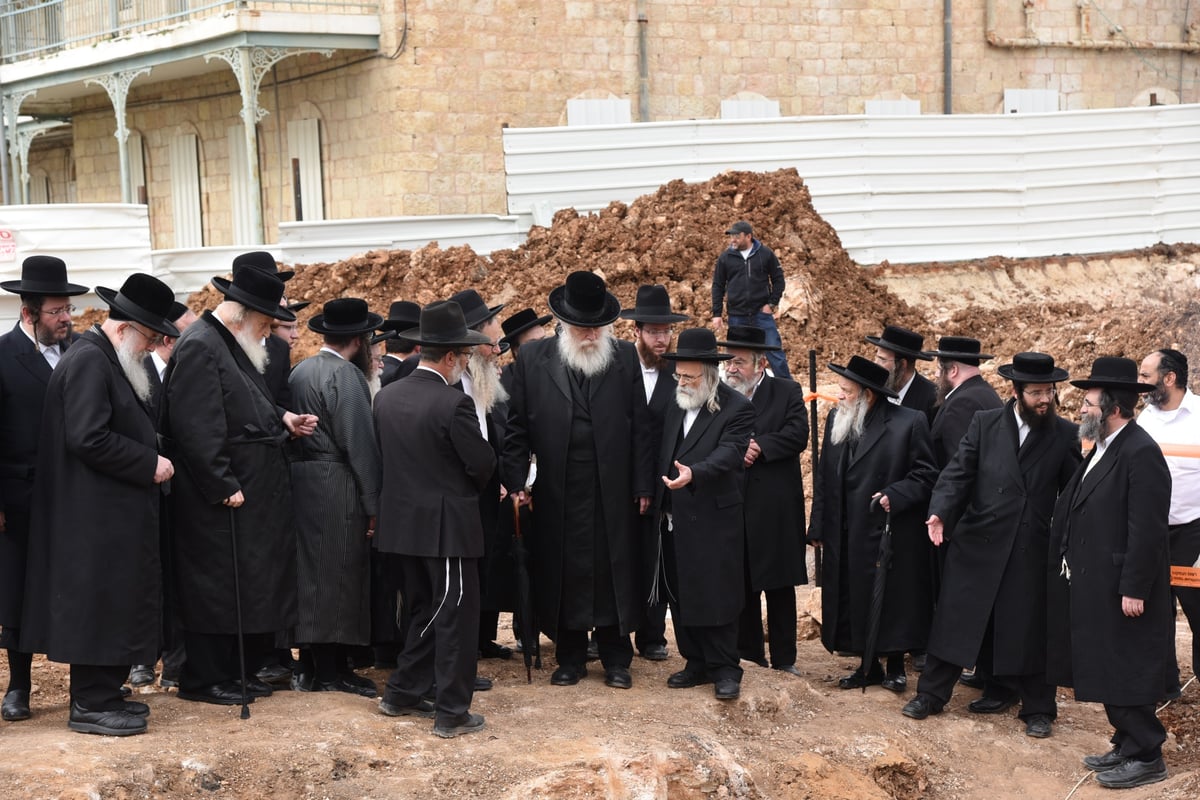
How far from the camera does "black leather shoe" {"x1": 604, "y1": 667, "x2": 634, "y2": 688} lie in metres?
8.10

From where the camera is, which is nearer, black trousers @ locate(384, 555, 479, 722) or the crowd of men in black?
the crowd of men in black

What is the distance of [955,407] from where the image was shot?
28.0ft

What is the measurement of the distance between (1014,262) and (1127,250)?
2.60 m

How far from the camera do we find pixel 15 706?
706 cm

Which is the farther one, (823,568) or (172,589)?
(823,568)

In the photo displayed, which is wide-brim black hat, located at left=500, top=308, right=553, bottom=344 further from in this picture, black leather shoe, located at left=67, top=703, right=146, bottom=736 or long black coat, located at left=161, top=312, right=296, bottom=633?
black leather shoe, located at left=67, top=703, right=146, bottom=736

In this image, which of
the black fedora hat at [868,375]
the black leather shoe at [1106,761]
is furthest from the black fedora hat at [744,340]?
the black leather shoe at [1106,761]

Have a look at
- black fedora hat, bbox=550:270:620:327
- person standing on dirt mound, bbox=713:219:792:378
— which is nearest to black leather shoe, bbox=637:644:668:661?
black fedora hat, bbox=550:270:620:327

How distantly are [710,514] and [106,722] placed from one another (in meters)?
3.39

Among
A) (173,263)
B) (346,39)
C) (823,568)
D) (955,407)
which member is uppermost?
(346,39)

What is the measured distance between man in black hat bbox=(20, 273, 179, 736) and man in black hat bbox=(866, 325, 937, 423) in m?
4.33

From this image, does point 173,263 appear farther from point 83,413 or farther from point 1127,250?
point 1127,250

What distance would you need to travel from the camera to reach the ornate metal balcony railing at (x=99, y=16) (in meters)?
22.1

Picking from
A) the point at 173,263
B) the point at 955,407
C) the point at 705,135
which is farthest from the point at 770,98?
the point at 955,407
